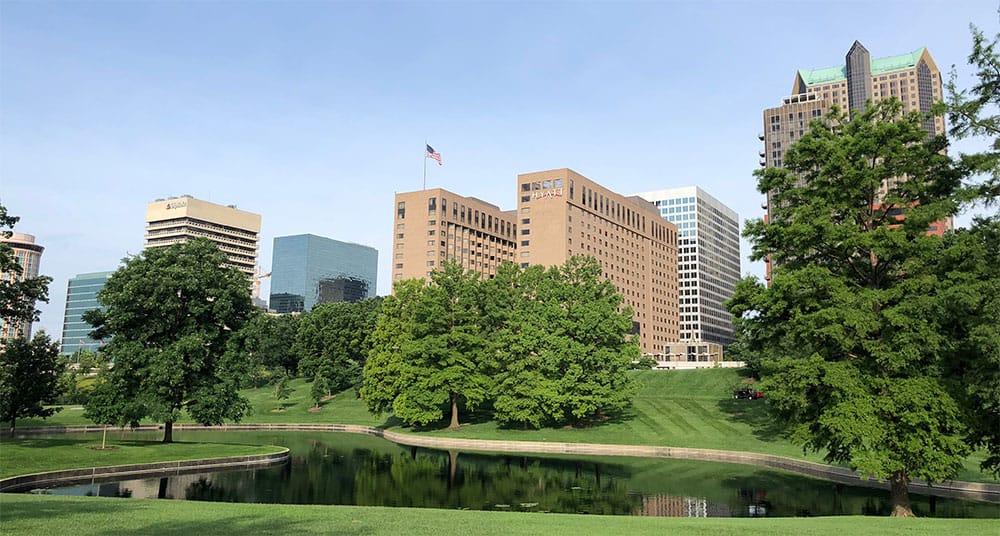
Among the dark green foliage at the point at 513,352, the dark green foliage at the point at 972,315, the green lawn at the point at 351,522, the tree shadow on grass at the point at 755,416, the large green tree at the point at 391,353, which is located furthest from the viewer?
the large green tree at the point at 391,353

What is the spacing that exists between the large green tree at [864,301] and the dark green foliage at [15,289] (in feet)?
149

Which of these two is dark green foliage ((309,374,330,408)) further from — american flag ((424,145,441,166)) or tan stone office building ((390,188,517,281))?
tan stone office building ((390,188,517,281))

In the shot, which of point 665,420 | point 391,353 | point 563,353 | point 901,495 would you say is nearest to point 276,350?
point 391,353

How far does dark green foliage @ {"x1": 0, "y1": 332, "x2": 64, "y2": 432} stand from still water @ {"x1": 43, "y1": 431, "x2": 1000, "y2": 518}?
26.7m

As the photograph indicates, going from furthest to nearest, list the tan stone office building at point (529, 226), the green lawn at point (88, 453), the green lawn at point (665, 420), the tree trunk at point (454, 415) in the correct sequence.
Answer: the tan stone office building at point (529, 226) < the tree trunk at point (454, 415) < the green lawn at point (665, 420) < the green lawn at point (88, 453)

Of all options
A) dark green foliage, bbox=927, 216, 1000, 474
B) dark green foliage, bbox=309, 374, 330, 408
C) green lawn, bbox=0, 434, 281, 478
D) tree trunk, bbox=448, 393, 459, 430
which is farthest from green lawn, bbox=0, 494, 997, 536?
dark green foliage, bbox=309, 374, 330, 408

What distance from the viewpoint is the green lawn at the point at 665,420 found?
200ft

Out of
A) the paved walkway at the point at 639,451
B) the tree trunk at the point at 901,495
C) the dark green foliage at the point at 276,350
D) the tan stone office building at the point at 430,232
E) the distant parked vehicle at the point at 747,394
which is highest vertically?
the tan stone office building at the point at 430,232

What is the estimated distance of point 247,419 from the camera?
292 feet

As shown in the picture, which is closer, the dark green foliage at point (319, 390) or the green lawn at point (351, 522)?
the green lawn at point (351, 522)

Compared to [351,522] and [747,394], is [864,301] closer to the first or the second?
[351,522]

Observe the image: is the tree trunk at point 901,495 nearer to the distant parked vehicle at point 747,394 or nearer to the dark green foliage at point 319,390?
the distant parked vehicle at point 747,394

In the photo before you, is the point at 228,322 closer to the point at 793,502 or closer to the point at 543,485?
the point at 543,485

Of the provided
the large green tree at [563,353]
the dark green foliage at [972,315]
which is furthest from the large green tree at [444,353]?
the dark green foliage at [972,315]
